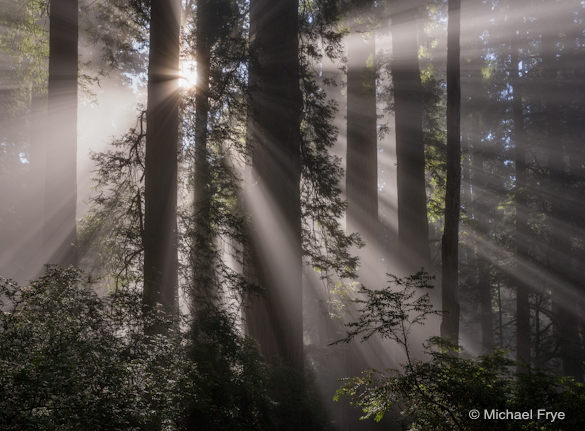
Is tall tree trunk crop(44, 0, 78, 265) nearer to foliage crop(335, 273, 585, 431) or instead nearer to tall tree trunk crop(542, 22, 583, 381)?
foliage crop(335, 273, 585, 431)

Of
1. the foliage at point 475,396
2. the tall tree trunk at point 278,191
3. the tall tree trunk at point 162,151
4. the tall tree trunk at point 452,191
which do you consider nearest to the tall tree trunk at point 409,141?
the tall tree trunk at point 452,191

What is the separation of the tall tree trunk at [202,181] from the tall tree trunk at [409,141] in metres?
6.00

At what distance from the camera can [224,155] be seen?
35.2 feet

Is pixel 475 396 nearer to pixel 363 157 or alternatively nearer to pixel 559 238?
pixel 363 157

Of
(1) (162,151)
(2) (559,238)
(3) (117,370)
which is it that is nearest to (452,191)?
(1) (162,151)

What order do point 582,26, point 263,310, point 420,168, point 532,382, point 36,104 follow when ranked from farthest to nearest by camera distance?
point 36,104 < point 582,26 < point 420,168 < point 263,310 < point 532,382

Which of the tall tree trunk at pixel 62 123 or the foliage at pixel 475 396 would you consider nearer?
the foliage at pixel 475 396

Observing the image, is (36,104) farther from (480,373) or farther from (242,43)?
(480,373)

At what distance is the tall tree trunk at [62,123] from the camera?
977cm

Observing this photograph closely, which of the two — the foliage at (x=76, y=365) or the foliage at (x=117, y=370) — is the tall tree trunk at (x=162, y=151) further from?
the foliage at (x=76, y=365)

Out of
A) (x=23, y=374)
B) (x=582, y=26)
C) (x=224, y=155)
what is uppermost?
(x=582, y=26)

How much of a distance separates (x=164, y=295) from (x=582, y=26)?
83.4 feet

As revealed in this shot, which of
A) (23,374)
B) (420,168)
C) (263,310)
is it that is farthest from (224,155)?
(23,374)

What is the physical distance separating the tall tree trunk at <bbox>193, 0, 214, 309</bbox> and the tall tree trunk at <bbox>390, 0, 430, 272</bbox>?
19.7 feet
